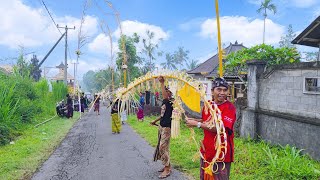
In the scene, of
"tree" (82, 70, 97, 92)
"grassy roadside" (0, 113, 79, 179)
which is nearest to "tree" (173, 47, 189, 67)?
"tree" (82, 70, 97, 92)

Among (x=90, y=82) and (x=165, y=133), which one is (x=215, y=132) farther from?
(x=90, y=82)

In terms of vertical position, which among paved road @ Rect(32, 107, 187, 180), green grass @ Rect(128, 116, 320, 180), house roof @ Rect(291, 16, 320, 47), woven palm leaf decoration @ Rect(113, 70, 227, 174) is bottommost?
paved road @ Rect(32, 107, 187, 180)

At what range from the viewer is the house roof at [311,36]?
10.1m

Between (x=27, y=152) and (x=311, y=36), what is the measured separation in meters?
10.6

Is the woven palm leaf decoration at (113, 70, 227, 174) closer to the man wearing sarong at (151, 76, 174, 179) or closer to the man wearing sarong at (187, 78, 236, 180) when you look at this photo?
the man wearing sarong at (187, 78, 236, 180)

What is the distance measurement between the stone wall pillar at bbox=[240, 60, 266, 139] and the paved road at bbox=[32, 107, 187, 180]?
3.11m

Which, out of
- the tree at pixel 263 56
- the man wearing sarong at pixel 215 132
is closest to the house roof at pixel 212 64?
the tree at pixel 263 56

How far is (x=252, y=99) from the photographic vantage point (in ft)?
29.3

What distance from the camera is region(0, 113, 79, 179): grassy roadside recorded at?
6.19 m

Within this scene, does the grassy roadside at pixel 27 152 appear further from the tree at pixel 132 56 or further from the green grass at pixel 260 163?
the tree at pixel 132 56

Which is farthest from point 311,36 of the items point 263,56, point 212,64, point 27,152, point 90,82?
point 90,82

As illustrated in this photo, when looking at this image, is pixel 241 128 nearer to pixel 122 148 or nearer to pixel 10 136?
pixel 122 148

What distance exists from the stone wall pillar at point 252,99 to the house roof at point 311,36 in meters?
3.00

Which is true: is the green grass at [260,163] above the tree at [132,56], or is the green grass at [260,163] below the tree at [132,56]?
below
